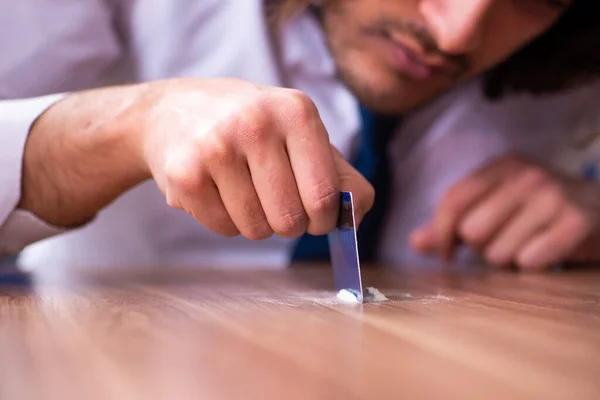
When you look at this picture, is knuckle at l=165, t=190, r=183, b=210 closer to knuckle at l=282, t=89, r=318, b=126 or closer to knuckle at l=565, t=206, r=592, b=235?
knuckle at l=282, t=89, r=318, b=126

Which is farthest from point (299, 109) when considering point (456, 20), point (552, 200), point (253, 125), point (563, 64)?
point (563, 64)

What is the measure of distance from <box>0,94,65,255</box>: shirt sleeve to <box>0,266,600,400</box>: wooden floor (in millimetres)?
151

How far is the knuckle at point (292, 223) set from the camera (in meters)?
0.40

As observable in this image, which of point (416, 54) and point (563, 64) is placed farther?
point (563, 64)

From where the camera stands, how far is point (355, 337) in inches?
10.2

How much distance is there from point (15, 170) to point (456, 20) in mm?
521

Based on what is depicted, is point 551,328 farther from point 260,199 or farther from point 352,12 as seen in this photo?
point 352,12

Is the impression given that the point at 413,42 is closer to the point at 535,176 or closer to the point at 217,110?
the point at 535,176

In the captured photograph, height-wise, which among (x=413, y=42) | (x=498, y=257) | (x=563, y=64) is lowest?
(x=498, y=257)

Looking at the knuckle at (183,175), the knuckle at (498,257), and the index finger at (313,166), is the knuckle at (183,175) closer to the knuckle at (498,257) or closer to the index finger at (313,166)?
the index finger at (313,166)

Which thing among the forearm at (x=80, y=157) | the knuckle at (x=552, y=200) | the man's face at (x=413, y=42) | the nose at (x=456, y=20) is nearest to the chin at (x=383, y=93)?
the man's face at (x=413, y=42)

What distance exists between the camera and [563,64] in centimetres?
108

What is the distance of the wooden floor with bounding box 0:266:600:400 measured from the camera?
0.18 metres

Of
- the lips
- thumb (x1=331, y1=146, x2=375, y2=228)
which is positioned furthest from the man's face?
thumb (x1=331, y1=146, x2=375, y2=228)
